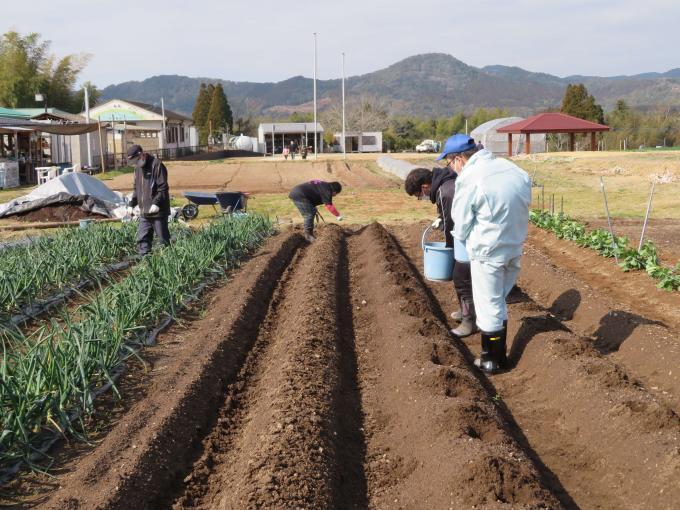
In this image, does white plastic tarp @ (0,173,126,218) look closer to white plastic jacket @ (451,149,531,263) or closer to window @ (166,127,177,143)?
white plastic jacket @ (451,149,531,263)

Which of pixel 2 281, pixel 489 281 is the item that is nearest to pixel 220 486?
pixel 489 281

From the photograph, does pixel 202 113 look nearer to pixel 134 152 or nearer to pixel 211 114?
pixel 211 114

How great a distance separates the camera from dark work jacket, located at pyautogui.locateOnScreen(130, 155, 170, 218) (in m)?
8.14

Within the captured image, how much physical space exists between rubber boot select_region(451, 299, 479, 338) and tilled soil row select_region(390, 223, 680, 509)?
6.6 inches

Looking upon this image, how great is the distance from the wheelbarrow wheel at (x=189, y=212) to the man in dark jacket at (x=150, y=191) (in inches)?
191

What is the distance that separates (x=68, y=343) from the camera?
13.9 feet

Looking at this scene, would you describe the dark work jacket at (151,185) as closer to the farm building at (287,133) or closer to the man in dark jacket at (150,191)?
the man in dark jacket at (150,191)

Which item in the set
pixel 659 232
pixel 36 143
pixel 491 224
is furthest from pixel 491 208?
pixel 36 143

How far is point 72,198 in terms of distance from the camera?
1384 cm

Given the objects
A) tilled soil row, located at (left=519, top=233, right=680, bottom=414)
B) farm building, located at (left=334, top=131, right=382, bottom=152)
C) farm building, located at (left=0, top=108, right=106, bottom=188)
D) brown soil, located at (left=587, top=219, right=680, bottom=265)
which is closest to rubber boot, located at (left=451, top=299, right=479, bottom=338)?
tilled soil row, located at (left=519, top=233, right=680, bottom=414)

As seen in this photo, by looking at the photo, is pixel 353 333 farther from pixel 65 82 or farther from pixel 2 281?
pixel 65 82

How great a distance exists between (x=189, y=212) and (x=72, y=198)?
2.38 metres

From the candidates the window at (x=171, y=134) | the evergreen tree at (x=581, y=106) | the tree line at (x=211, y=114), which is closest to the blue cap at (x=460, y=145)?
the evergreen tree at (x=581, y=106)

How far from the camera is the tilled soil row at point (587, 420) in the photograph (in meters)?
3.40
